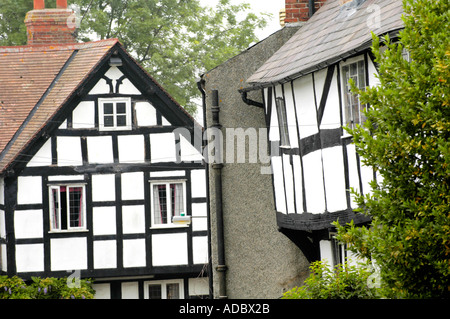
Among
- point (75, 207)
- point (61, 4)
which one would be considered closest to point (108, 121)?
point (75, 207)

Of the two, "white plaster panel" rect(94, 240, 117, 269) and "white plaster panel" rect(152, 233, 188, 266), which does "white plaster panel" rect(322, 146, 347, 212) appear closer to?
"white plaster panel" rect(152, 233, 188, 266)

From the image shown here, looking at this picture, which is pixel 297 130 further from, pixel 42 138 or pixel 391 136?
pixel 42 138

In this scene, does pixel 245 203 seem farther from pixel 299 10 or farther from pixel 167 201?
pixel 167 201

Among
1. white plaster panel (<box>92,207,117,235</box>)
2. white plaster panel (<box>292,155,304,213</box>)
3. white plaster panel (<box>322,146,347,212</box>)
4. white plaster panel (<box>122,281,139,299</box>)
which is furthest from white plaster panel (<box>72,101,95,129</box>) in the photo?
white plaster panel (<box>322,146,347,212</box>)

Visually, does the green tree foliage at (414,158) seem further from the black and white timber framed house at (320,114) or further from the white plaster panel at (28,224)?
the white plaster panel at (28,224)

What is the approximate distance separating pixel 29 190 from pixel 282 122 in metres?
9.68

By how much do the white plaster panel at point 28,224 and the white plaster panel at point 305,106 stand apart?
33.8 ft

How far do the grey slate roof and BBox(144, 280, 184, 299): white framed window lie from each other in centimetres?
915

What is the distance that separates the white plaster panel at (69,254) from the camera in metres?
22.3

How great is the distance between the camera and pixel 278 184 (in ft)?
50.5

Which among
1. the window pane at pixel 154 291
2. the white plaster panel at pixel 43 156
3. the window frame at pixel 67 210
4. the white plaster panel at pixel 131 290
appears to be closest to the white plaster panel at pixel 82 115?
the white plaster panel at pixel 43 156

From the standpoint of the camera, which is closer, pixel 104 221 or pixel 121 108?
pixel 104 221

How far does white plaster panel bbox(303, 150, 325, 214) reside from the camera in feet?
43.9
